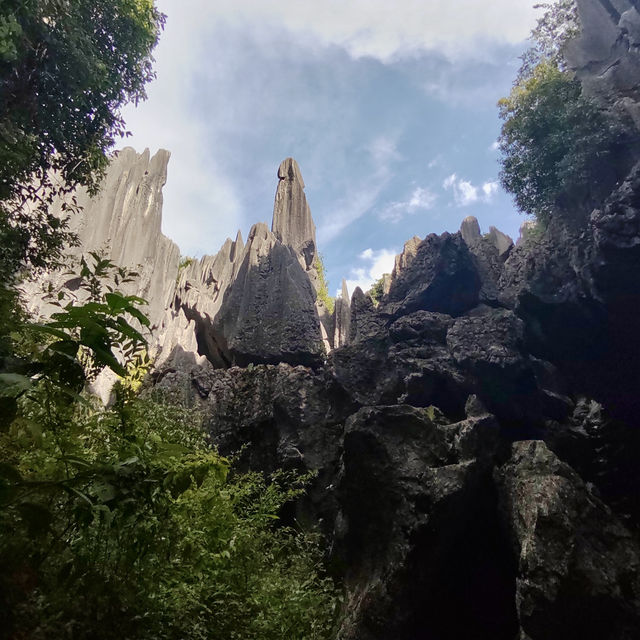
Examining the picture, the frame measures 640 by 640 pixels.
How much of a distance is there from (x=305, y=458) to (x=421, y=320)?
4.71 meters

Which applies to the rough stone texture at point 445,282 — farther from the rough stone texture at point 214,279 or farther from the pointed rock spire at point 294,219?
the pointed rock spire at point 294,219

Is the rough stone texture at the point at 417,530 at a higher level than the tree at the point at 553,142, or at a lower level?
lower

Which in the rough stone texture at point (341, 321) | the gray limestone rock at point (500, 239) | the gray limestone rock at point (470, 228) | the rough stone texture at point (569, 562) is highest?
the gray limestone rock at point (470, 228)

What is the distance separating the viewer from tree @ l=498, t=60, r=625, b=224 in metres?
11.0

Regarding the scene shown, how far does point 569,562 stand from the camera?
6.78 meters

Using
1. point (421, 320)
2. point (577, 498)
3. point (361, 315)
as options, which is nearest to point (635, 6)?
point (421, 320)

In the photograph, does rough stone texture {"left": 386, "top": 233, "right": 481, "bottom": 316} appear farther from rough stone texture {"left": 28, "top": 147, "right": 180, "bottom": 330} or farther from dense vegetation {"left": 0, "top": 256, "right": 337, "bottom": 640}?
rough stone texture {"left": 28, "top": 147, "right": 180, "bottom": 330}

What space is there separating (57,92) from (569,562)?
12277 millimetres

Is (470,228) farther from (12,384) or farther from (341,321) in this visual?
(12,384)

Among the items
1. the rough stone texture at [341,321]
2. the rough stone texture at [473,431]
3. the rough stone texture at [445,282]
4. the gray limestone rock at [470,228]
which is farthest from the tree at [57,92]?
the gray limestone rock at [470,228]

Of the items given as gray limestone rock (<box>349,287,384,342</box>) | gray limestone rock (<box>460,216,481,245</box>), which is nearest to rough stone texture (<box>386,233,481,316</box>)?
gray limestone rock (<box>349,287,384,342</box>)

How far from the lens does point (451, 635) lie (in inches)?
313

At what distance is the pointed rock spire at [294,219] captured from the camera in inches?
877

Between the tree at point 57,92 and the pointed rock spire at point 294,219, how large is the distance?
486 inches
